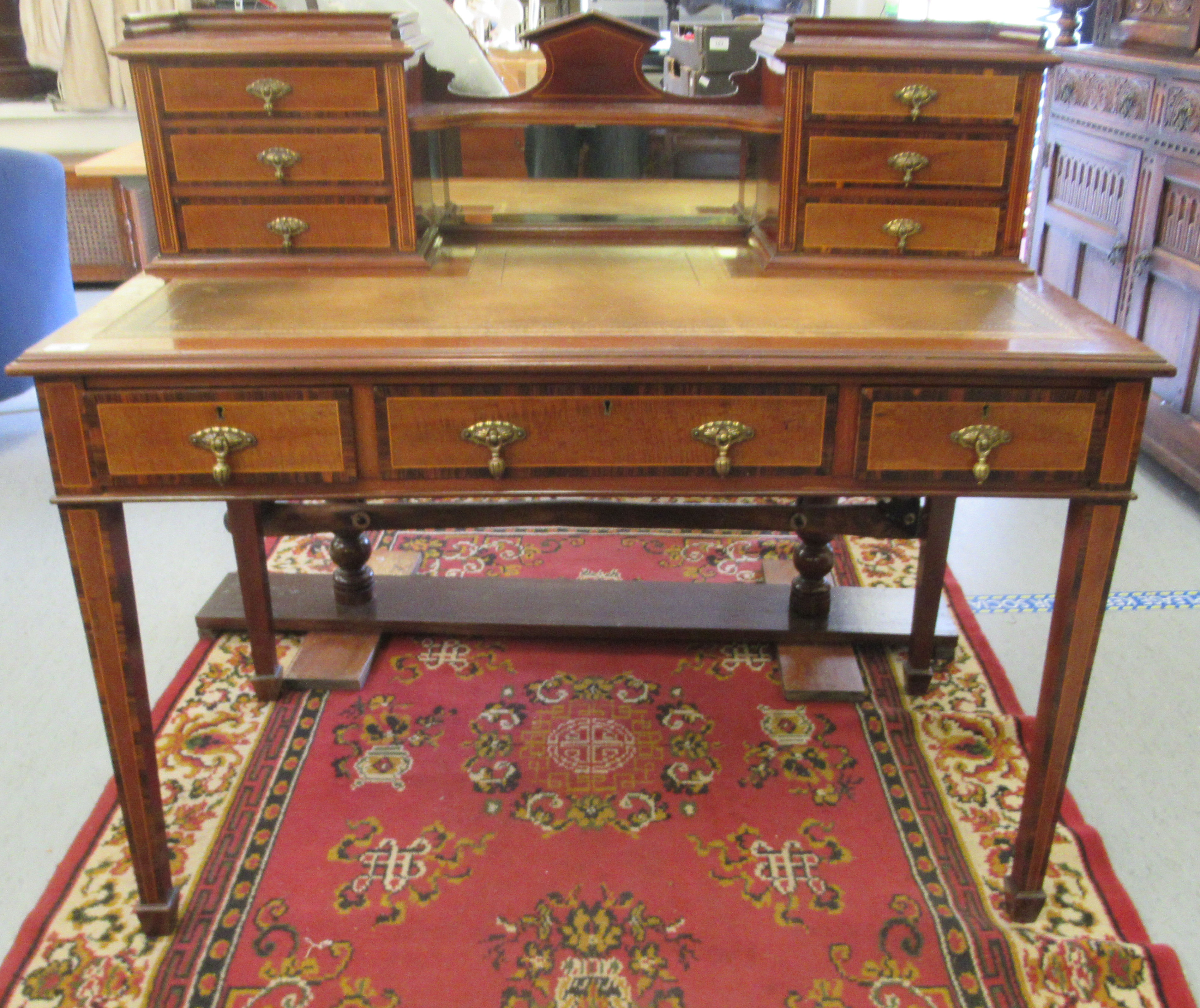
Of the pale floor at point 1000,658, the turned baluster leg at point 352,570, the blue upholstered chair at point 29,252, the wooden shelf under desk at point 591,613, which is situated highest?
the blue upholstered chair at point 29,252

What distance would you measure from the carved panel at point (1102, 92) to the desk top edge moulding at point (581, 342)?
2.04 m

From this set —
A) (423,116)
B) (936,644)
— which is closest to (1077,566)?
(936,644)

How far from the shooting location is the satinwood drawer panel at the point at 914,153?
1.76 metres

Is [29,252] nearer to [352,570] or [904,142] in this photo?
[352,570]

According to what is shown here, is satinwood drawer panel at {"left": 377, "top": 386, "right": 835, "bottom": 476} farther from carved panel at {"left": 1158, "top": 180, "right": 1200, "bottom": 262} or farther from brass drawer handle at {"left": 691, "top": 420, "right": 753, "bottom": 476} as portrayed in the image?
carved panel at {"left": 1158, "top": 180, "right": 1200, "bottom": 262}

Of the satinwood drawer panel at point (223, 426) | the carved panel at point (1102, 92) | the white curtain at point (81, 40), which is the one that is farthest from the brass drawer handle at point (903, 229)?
the white curtain at point (81, 40)

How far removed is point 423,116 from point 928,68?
83 cm

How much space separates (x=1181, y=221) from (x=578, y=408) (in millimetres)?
2700

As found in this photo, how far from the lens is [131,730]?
1.63 m

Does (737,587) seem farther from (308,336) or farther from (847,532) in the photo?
(308,336)

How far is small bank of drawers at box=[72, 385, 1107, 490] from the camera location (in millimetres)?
1440

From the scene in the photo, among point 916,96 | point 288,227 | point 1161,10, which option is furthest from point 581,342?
point 1161,10

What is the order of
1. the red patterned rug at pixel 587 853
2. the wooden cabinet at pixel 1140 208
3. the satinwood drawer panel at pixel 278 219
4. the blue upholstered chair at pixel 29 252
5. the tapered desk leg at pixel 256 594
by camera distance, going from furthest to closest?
1. the blue upholstered chair at pixel 29 252
2. the wooden cabinet at pixel 1140 208
3. the tapered desk leg at pixel 256 594
4. the satinwood drawer panel at pixel 278 219
5. the red patterned rug at pixel 587 853

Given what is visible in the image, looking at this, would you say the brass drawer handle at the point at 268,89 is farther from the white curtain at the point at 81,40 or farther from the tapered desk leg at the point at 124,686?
the white curtain at the point at 81,40
